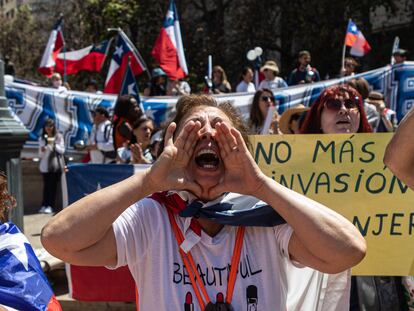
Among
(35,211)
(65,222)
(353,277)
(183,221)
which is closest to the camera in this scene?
(65,222)

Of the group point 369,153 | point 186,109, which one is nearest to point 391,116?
point 369,153

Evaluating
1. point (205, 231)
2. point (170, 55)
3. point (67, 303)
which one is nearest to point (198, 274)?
point (205, 231)

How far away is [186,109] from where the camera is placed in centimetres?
237

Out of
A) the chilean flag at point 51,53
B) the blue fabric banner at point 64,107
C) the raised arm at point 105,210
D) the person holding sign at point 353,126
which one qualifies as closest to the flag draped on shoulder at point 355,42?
the blue fabric banner at point 64,107

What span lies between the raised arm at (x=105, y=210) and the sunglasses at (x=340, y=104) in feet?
5.22

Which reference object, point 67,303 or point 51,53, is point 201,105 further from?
point 51,53

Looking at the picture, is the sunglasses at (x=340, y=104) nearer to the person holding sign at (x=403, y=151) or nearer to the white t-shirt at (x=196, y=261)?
the person holding sign at (x=403, y=151)

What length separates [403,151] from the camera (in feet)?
7.02

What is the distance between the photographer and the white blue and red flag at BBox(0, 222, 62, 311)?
235 cm

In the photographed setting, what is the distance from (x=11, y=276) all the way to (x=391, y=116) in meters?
6.69

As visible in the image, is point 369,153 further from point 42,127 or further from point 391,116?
point 42,127

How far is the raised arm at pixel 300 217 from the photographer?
6.81ft

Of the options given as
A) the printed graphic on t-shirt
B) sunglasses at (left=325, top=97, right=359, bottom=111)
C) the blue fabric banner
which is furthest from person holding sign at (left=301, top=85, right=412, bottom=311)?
the blue fabric banner

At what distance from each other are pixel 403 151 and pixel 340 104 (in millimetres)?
1467
